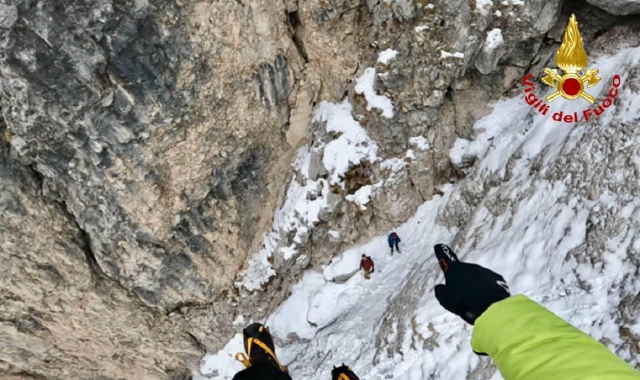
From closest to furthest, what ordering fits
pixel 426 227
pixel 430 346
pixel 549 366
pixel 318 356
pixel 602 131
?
pixel 549 366 → pixel 430 346 → pixel 602 131 → pixel 318 356 → pixel 426 227

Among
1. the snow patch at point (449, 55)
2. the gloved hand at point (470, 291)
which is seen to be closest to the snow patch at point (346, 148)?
the snow patch at point (449, 55)

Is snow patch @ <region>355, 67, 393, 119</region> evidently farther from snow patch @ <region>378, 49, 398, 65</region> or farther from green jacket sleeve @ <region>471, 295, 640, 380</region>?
green jacket sleeve @ <region>471, 295, 640, 380</region>

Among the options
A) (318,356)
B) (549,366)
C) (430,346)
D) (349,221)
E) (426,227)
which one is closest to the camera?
(549,366)

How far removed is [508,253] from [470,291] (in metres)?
6.19

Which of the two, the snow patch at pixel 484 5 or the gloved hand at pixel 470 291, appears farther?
the snow patch at pixel 484 5

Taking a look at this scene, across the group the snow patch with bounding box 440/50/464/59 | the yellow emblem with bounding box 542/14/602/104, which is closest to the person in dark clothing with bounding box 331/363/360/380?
the yellow emblem with bounding box 542/14/602/104

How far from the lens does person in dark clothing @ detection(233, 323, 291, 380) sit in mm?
3307

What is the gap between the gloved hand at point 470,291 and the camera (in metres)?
2.84

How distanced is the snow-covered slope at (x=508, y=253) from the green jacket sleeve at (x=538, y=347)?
14.4 feet

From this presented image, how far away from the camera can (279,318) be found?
1500 centimetres

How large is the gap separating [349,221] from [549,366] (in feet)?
43.1

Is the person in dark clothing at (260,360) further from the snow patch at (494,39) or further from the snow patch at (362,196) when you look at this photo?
the snow patch at (494,39)

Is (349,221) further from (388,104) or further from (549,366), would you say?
(549,366)

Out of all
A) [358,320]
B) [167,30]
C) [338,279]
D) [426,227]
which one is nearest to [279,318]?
[338,279]
